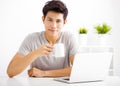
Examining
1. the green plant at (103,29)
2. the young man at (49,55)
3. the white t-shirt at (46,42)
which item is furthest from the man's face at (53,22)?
the green plant at (103,29)

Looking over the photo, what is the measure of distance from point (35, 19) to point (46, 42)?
4.67ft

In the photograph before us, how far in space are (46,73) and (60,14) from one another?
1.76 ft

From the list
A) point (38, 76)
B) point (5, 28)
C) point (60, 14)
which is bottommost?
point (38, 76)

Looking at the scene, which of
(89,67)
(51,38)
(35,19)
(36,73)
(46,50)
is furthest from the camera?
(35,19)

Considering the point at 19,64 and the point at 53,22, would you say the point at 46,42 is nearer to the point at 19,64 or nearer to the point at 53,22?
the point at 53,22

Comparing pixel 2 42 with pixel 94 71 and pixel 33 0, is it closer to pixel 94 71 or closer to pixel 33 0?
pixel 33 0

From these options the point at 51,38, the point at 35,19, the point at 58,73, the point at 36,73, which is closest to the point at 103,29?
the point at 35,19

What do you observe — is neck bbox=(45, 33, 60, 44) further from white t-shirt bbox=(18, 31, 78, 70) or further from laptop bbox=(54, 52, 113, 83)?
laptop bbox=(54, 52, 113, 83)

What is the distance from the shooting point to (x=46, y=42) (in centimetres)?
268

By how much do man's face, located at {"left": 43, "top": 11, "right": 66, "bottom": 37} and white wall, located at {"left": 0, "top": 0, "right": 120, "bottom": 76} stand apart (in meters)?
1.42

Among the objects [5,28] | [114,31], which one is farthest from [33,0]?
[114,31]

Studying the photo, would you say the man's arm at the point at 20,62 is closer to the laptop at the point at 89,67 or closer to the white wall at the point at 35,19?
the laptop at the point at 89,67

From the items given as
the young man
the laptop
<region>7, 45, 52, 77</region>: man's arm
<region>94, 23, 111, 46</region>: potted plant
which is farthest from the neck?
<region>94, 23, 111, 46</region>: potted plant

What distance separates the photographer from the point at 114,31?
14.6ft
